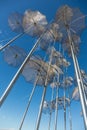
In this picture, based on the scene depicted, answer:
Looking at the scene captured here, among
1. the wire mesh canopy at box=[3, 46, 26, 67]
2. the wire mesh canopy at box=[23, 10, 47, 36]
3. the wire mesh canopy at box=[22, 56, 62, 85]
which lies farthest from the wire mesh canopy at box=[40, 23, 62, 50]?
the wire mesh canopy at box=[3, 46, 26, 67]

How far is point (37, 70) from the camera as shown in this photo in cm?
1316

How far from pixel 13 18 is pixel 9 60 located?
287 centimetres

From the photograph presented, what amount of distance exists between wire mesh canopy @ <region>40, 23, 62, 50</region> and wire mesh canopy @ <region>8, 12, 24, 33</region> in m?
1.59

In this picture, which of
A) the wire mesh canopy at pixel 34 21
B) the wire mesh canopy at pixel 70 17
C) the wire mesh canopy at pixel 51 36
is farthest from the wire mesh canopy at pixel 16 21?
the wire mesh canopy at pixel 70 17

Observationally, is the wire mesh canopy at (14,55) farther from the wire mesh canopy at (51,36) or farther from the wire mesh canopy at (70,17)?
the wire mesh canopy at (70,17)

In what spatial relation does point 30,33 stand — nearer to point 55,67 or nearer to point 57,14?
point 57,14

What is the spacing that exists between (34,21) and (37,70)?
3391mm

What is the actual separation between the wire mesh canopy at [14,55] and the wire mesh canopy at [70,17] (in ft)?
10.4

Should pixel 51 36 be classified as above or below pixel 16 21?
above

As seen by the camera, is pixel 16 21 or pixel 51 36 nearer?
pixel 16 21

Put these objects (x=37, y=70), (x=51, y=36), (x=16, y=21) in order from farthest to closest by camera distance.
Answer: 1. (x=37, y=70)
2. (x=51, y=36)
3. (x=16, y=21)

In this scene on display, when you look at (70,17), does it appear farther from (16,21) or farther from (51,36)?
(16,21)

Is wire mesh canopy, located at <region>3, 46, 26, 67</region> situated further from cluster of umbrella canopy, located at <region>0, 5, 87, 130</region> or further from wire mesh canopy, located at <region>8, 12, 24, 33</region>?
wire mesh canopy, located at <region>8, 12, 24, 33</region>

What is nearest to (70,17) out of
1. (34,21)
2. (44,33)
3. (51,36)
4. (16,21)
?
(44,33)
